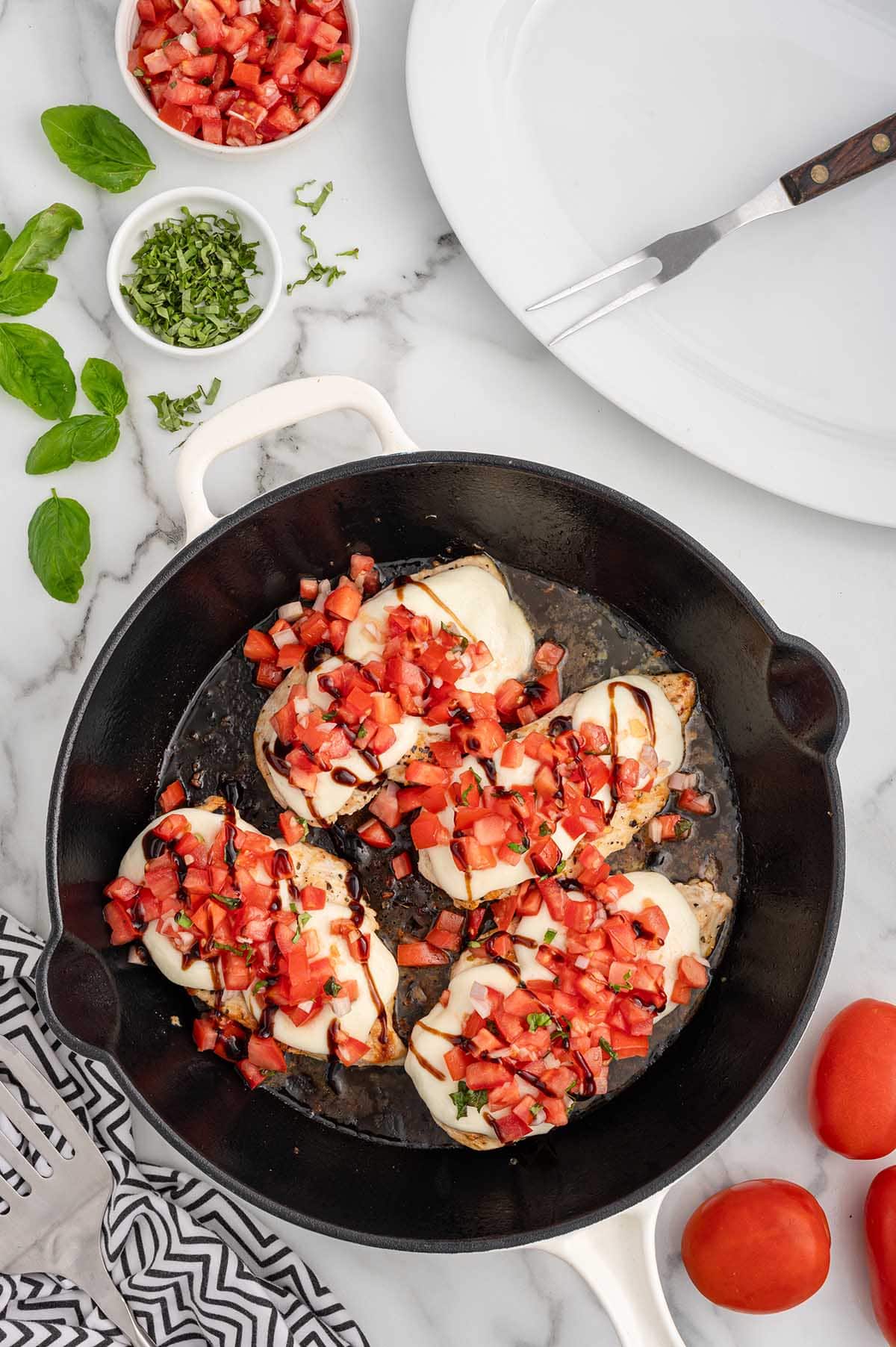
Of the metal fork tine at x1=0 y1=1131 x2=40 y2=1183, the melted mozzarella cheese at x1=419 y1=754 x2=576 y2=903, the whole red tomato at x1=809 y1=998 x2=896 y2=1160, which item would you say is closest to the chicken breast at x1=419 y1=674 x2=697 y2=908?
the melted mozzarella cheese at x1=419 y1=754 x2=576 y2=903

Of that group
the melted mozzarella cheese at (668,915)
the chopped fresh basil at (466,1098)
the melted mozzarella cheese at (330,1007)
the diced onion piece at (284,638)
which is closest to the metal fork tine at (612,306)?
the diced onion piece at (284,638)

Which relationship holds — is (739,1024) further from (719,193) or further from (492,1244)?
(719,193)

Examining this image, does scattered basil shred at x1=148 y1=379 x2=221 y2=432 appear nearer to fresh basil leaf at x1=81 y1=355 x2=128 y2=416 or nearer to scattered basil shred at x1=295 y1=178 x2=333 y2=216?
fresh basil leaf at x1=81 y1=355 x2=128 y2=416

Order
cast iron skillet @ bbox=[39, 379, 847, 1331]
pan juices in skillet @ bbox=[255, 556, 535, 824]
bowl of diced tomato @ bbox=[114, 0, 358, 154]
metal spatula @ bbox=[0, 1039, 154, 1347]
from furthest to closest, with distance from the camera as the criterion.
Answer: bowl of diced tomato @ bbox=[114, 0, 358, 154]
pan juices in skillet @ bbox=[255, 556, 535, 824]
metal spatula @ bbox=[0, 1039, 154, 1347]
cast iron skillet @ bbox=[39, 379, 847, 1331]

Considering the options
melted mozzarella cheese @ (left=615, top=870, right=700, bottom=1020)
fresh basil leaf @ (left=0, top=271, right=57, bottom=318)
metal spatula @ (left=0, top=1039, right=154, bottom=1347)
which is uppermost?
fresh basil leaf @ (left=0, top=271, right=57, bottom=318)

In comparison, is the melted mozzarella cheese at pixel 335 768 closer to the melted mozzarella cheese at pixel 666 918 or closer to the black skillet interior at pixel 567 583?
the black skillet interior at pixel 567 583

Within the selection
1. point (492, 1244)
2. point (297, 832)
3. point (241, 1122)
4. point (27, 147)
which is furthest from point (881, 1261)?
point (27, 147)

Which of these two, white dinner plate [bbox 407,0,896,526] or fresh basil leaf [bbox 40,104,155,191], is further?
white dinner plate [bbox 407,0,896,526]
